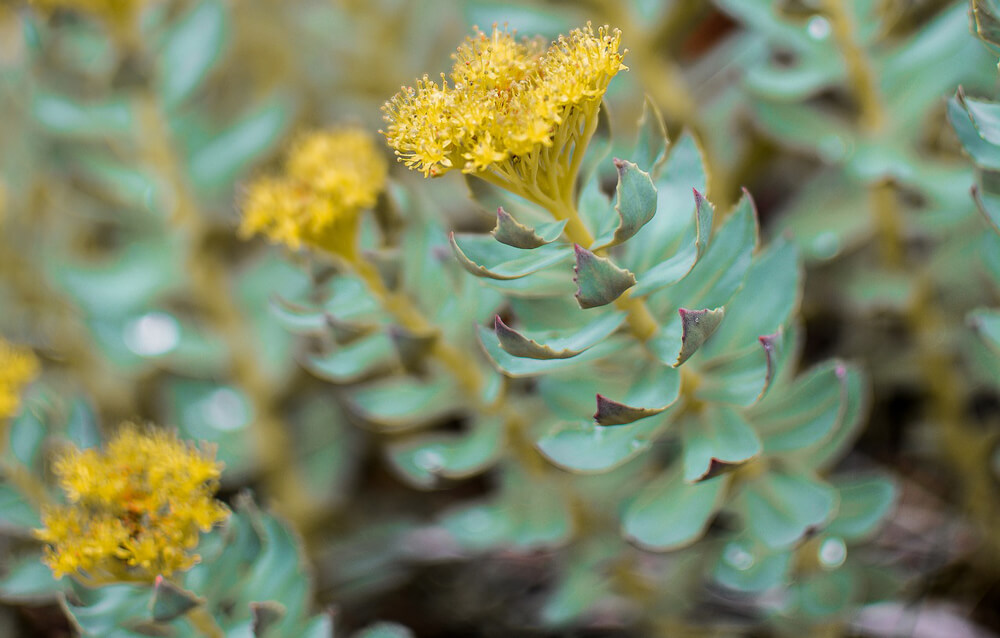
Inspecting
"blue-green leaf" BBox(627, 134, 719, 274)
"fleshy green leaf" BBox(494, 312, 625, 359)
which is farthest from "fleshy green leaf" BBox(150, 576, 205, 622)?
"blue-green leaf" BBox(627, 134, 719, 274)

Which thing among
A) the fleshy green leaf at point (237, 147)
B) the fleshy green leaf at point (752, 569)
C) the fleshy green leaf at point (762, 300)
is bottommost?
the fleshy green leaf at point (752, 569)

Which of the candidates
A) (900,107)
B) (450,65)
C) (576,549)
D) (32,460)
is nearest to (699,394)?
(576,549)

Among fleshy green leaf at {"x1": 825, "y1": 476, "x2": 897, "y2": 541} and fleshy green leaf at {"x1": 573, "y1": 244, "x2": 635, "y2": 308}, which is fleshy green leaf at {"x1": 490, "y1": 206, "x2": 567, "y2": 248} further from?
fleshy green leaf at {"x1": 825, "y1": 476, "x2": 897, "y2": 541}

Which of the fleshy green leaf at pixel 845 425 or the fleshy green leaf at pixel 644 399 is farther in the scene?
the fleshy green leaf at pixel 845 425

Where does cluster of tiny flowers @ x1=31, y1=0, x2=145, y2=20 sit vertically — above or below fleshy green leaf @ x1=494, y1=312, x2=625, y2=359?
above

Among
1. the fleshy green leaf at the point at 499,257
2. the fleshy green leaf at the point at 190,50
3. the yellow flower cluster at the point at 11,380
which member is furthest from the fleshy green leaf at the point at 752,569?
the fleshy green leaf at the point at 190,50

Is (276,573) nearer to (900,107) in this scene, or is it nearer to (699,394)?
(699,394)

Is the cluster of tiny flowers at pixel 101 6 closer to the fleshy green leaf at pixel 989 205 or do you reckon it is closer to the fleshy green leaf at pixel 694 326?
the fleshy green leaf at pixel 694 326
